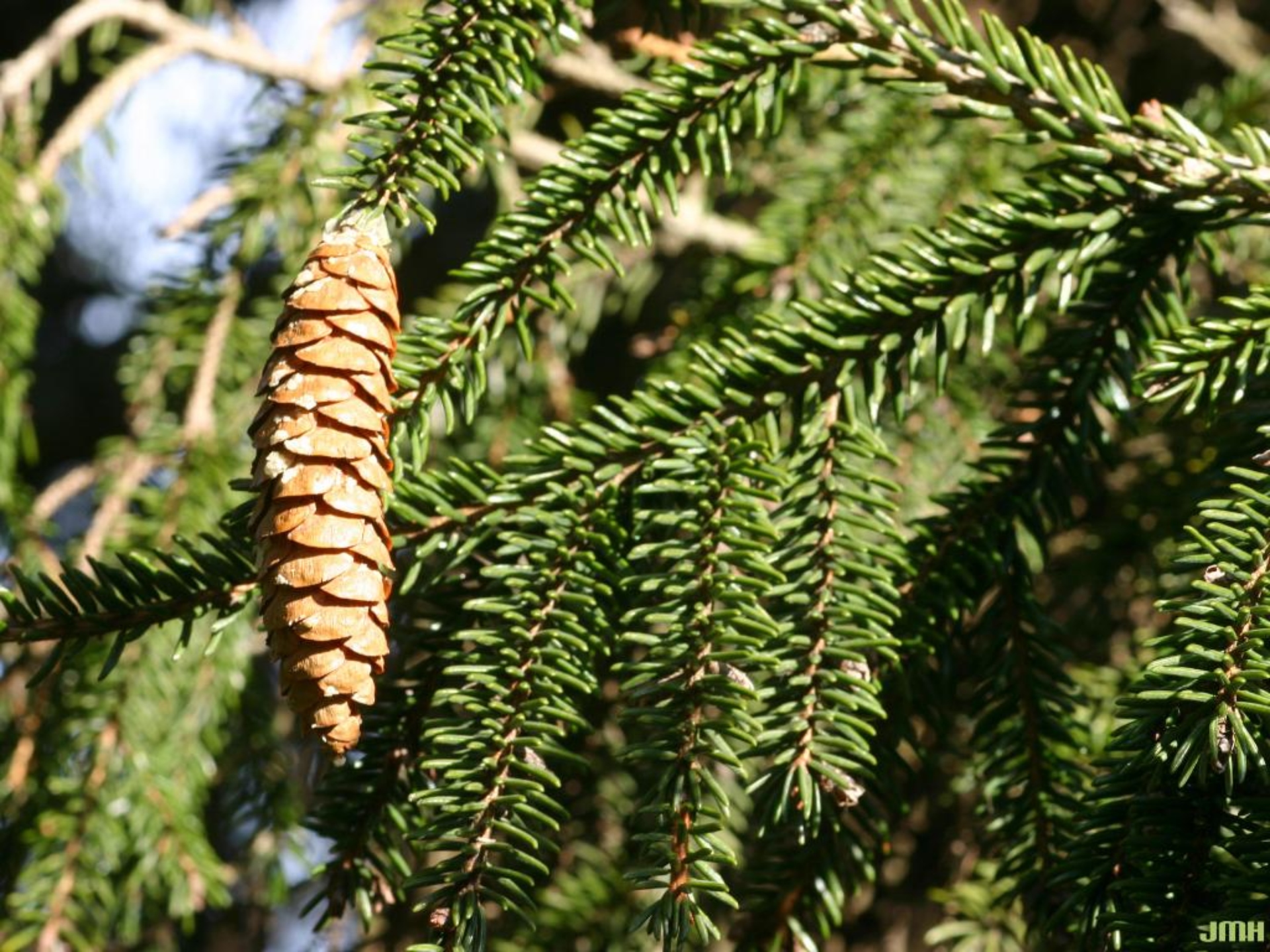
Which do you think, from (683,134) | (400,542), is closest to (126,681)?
(400,542)

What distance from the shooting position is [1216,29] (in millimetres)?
1549

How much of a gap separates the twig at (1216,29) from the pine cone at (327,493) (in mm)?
1354

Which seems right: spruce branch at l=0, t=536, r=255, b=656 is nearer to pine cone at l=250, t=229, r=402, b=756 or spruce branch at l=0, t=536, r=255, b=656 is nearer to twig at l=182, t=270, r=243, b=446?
pine cone at l=250, t=229, r=402, b=756

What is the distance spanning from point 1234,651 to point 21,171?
1.17 m

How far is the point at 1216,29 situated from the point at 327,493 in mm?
1484

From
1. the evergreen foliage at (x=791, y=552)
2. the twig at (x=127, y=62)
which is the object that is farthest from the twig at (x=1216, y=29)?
the twig at (x=127, y=62)

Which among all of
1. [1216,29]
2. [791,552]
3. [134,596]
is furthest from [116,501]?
[1216,29]

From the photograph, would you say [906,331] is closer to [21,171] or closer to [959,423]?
[959,423]

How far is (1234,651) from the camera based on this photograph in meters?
0.54

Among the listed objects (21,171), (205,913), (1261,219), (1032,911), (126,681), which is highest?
(1261,219)

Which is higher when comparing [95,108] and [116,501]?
[95,108]
